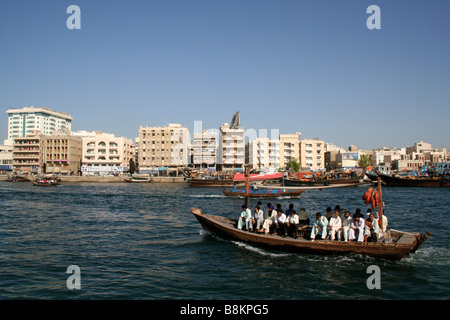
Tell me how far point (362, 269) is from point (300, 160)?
9332cm

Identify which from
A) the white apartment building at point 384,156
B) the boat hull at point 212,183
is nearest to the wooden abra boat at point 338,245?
the boat hull at point 212,183

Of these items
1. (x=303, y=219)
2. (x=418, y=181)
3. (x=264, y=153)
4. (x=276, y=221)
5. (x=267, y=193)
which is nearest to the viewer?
(x=276, y=221)

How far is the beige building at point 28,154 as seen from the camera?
335ft

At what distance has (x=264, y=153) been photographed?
99.8 meters

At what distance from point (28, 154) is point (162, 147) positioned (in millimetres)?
39428

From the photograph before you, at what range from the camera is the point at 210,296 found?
36.5ft

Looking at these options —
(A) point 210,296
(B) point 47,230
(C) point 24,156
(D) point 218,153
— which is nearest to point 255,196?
(B) point 47,230

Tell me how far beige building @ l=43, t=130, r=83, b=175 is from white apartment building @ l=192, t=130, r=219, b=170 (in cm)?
3548

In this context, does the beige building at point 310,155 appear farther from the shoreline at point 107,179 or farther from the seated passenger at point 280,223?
the seated passenger at point 280,223

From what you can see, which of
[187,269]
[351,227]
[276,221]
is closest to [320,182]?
[276,221]

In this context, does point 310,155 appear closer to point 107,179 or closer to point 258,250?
point 107,179

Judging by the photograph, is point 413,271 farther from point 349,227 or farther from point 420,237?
point 349,227

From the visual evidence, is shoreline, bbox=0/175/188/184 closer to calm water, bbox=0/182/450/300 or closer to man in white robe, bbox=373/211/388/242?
calm water, bbox=0/182/450/300

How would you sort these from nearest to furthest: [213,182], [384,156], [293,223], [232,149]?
[293,223] → [213,182] → [232,149] → [384,156]
